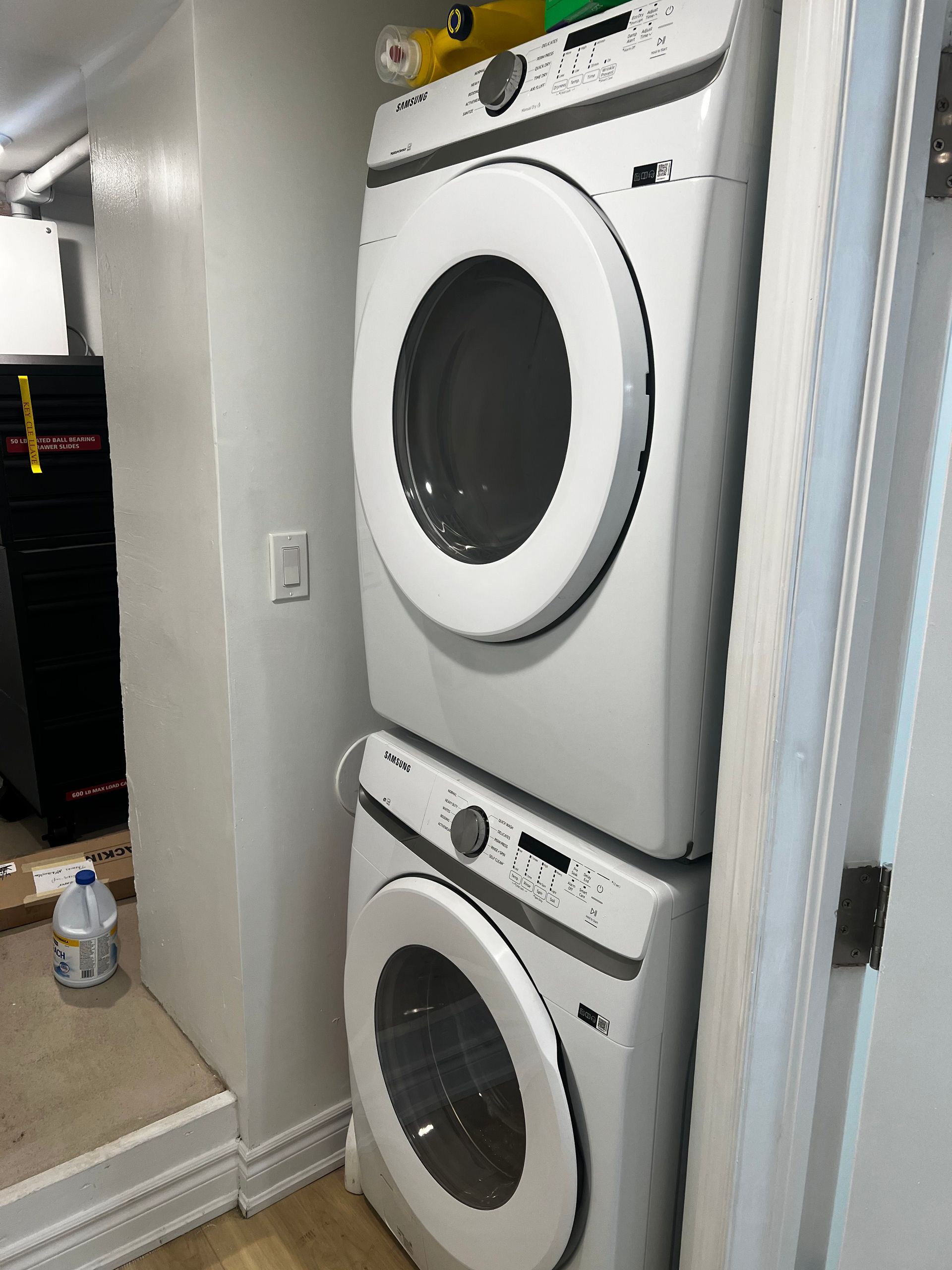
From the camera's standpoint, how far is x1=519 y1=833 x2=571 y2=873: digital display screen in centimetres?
103

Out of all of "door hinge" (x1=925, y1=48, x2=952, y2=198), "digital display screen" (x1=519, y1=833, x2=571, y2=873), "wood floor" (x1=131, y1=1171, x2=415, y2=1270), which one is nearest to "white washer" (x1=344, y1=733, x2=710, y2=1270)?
"digital display screen" (x1=519, y1=833, x2=571, y2=873)

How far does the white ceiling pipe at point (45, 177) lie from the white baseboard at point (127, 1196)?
206 centimetres

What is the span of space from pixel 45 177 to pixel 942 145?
8.72 feet

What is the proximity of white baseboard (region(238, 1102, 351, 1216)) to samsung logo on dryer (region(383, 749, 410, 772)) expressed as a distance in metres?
0.78

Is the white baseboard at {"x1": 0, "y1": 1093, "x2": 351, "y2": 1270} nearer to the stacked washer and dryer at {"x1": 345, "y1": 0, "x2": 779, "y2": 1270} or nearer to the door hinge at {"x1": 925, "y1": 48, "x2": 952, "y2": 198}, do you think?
the stacked washer and dryer at {"x1": 345, "y1": 0, "x2": 779, "y2": 1270}

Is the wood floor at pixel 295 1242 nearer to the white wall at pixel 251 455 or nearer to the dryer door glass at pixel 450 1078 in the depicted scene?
the white wall at pixel 251 455

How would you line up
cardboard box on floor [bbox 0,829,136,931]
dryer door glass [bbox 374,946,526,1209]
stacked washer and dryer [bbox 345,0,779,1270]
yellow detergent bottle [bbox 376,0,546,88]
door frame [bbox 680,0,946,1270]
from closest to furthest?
door frame [bbox 680,0,946,1270] → stacked washer and dryer [bbox 345,0,779,1270] → yellow detergent bottle [bbox 376,0,546,88] → dryer door glass [bbox 374,946,526,1209] → cardboard box on floor [bbox 0,829,136,931]

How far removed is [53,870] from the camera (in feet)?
7.58

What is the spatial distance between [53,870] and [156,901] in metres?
0.67

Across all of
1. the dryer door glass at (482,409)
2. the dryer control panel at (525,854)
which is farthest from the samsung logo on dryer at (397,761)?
the dryer door glass at (482,409)

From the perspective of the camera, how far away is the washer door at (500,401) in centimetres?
86

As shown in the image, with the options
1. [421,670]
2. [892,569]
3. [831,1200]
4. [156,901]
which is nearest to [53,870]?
[156,901]

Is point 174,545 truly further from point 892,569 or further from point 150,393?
point 892,569

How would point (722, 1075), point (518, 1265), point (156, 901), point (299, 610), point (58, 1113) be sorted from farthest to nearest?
point (156, 901) < point (58, 1113) < point (299, 610) < point (518, 1265) < point (722, 1075)
